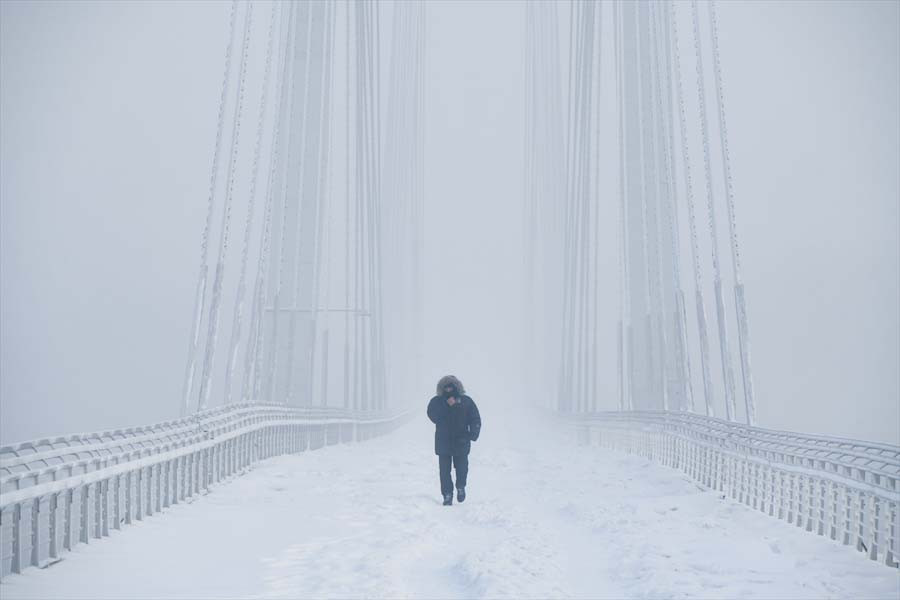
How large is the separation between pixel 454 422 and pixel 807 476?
4.05m

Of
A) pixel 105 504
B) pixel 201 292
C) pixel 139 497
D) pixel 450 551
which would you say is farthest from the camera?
pixel 201 292

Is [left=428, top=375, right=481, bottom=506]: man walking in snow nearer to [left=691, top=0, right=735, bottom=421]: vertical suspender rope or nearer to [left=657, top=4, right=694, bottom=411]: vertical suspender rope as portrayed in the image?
[left=691, top=0, right=735, bottom=421]: vertical suspender rope

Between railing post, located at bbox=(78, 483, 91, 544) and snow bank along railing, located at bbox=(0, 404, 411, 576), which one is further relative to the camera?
railing post, located at bbox=(78, 483, 91, 544)

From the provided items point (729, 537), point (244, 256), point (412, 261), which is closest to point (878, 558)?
point (729, 537)

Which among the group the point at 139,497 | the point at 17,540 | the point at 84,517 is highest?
the point at 139,497

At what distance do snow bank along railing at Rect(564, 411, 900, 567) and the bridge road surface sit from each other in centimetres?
21

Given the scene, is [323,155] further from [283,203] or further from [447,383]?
[447,383]

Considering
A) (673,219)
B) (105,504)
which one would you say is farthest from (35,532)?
(673,219)

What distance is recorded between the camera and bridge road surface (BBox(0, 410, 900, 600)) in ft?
25.9

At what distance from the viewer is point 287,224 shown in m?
28.6

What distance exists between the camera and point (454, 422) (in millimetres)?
13586

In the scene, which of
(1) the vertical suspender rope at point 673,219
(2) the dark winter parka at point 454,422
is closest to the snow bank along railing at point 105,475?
(2) the dark winter parka at point 454,422

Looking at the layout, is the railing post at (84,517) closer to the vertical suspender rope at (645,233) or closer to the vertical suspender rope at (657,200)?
the vertical suspender rope at (657,200)

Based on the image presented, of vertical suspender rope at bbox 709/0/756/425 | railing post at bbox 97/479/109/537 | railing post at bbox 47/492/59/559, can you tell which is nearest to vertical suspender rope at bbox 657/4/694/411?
vertical suspender rope at bbox 709/0/756/425
